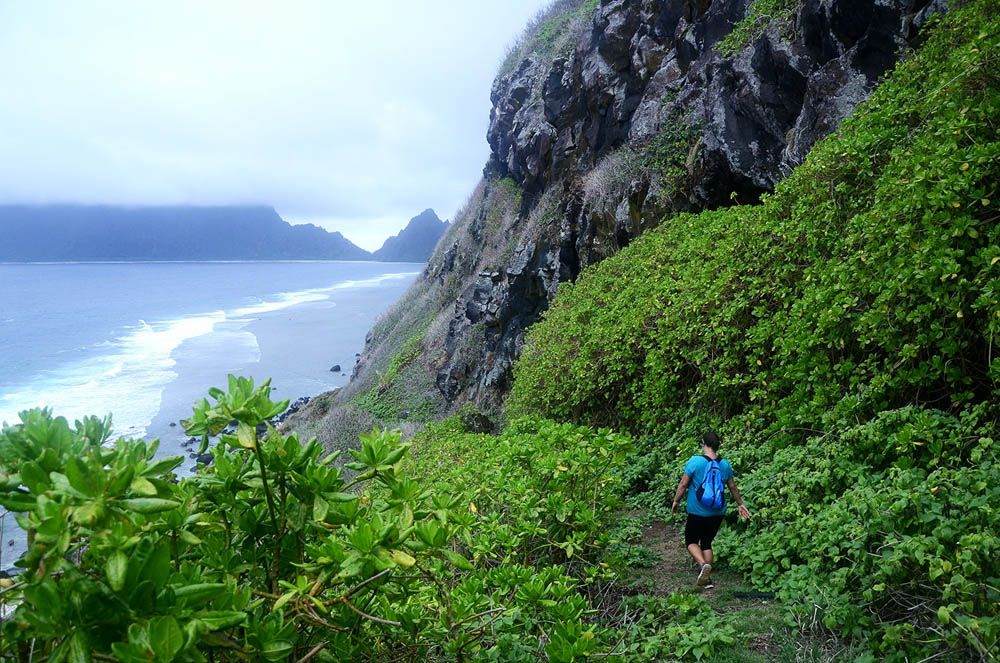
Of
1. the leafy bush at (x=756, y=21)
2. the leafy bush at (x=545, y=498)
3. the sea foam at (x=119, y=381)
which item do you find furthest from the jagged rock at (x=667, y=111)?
the sea foam at (x=119, y=381)

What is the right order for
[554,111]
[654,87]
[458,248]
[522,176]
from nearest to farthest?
[654,87]
[554,111]
[522,176]
[458,248]

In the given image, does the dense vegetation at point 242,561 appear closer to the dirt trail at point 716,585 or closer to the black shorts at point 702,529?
the dirt trail at point 716,585

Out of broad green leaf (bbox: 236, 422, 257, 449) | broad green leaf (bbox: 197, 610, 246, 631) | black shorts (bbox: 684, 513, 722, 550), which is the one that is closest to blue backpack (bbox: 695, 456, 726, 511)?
black shorts (bbox: 684, 513, 722, 550)

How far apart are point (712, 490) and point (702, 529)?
1.11ft

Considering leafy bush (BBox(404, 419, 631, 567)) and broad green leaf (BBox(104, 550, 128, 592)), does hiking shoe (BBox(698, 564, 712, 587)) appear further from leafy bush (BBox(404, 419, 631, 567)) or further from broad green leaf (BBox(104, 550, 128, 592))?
broad green leaf (BBox(104, 550, 128, 592))

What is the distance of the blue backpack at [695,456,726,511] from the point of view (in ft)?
16.1

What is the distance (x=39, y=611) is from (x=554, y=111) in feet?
64.3

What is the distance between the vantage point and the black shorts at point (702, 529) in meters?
4.91

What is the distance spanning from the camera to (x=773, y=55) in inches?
396

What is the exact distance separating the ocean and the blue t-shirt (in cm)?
1117

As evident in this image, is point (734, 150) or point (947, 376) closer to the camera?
point (947, 376)

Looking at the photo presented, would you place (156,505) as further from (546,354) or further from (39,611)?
(546,354)

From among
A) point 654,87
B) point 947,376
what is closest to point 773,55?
point 654,87

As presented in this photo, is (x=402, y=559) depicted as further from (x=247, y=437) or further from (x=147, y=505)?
(x=147, y=505)
